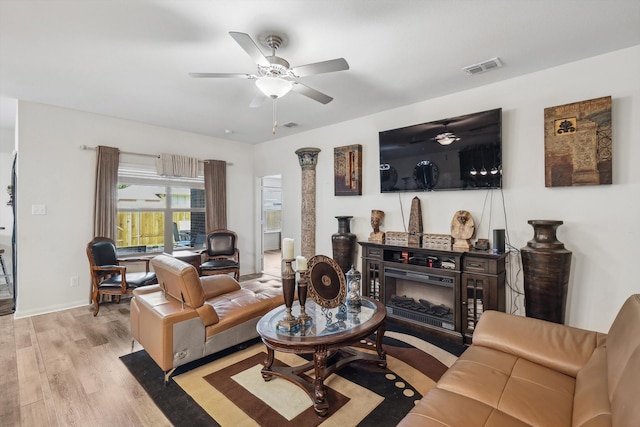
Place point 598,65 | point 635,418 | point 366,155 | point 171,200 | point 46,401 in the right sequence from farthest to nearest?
point 171,200 < point 366,155 < point 598,65 < point 46,401 < point 635,418

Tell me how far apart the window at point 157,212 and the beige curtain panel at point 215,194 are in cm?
17

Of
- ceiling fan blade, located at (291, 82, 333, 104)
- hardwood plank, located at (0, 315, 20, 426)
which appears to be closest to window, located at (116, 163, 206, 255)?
hardwood plank, located at (0, 315, 20, 426)

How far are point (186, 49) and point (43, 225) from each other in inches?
128

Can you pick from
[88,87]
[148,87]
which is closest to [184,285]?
[148,87]

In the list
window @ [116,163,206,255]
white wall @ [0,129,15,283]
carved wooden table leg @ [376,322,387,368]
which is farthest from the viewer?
white wall @ [0,129,15,283]

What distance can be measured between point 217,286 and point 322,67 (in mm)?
2401

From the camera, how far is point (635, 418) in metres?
0.86

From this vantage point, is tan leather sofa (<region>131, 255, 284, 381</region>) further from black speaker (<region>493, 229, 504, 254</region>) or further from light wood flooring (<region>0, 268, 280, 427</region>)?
black speaker (<region>493, 229, 504, 254</region>)

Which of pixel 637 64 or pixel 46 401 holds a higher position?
pixel 637 64

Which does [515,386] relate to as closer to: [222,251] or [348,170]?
[348,170]

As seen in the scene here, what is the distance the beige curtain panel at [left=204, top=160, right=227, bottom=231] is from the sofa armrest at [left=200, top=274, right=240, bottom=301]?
2.33 meters

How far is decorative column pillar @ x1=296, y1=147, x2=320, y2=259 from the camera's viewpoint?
4910 millimetres

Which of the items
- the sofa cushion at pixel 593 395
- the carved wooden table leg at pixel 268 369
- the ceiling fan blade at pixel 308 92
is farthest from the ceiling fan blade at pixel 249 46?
the sofa cushion at pixel 593 395

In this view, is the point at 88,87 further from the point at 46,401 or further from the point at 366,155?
the point at 366,155
